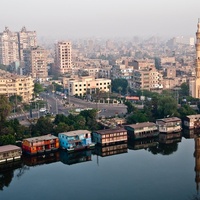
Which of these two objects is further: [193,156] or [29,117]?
[29,117]

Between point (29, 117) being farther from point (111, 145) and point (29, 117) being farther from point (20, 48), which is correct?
point (20, 48)

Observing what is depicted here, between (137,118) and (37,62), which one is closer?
(137,118)

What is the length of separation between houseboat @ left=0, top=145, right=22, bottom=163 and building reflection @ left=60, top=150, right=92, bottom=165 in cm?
103

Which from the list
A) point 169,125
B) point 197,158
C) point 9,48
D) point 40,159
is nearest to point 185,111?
point 169,125

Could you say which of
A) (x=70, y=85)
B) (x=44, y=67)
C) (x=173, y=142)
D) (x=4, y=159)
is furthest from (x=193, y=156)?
(x=44, y=67)

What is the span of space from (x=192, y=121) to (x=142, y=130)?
1844 mm

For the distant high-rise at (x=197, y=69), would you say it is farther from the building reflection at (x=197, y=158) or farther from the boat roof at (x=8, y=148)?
the boat roof at (x=8, y=148)

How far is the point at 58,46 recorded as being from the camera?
26.4 m

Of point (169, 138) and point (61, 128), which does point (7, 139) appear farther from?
point (169, 138)

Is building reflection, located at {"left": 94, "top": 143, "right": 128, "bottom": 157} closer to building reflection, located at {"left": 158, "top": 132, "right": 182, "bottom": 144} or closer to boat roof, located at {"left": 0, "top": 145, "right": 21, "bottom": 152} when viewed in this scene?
building reflection, located at {"left": 158, "top": 132, "right": 182, "bottom": 144}

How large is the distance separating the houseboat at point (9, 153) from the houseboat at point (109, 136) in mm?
2224

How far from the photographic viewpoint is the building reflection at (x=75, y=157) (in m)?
9.71

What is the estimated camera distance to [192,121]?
1249cm

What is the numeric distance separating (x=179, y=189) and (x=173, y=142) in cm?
357
